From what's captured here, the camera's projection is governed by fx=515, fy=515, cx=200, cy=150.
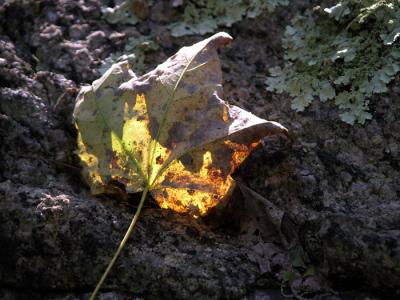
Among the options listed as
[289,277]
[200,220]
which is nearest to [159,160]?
[200,220]

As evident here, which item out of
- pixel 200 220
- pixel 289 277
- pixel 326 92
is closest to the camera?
pixel 289 277

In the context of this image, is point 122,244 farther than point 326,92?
No

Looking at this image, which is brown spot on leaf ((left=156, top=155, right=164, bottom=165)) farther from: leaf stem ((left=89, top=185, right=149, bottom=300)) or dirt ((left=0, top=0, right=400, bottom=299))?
dirt ((left=0, top=0, right=400, bottom=299))

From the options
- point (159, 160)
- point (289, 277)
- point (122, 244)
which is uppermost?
point (159, 160)

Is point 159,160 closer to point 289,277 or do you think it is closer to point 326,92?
point 289,277

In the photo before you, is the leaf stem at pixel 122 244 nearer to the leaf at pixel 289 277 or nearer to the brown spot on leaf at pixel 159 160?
the brown spot on leaf at pixel 159 160
